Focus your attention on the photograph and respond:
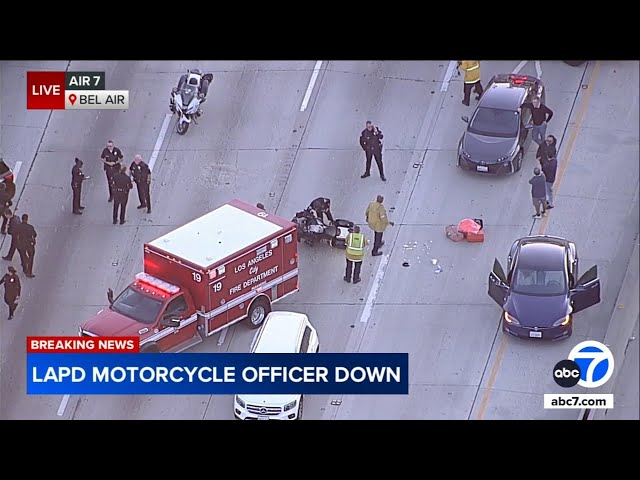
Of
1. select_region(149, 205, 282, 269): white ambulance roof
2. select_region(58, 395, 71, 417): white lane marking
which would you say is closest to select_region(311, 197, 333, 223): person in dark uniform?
select_region(149, 205, 282, 269): white ambulance roof

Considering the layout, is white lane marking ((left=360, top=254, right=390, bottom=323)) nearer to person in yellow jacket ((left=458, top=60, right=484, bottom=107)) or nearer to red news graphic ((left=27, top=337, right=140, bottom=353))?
red news graphic ((left=27, top=337, right=140, bottom=353))

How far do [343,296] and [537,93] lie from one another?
24.9 feet

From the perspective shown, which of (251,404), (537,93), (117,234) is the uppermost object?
(537,93)

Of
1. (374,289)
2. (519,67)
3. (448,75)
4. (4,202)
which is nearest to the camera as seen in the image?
(374,289)

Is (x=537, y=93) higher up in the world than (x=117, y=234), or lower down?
higher up

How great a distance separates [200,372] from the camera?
140 ft

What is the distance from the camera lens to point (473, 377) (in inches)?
1722

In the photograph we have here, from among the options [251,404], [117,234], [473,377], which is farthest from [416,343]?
[117,234]

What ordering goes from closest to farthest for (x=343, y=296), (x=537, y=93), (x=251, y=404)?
(x=251, y=404)
(x=343, y=296)
(x=537, y=93)

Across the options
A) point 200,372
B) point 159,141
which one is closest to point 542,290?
point 200,372

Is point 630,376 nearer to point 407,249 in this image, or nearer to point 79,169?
point 407,249

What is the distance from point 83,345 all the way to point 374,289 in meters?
6.66

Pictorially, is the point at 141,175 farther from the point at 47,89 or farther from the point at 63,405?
the point at 63,405

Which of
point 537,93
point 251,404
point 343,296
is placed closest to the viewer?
point 251,404
